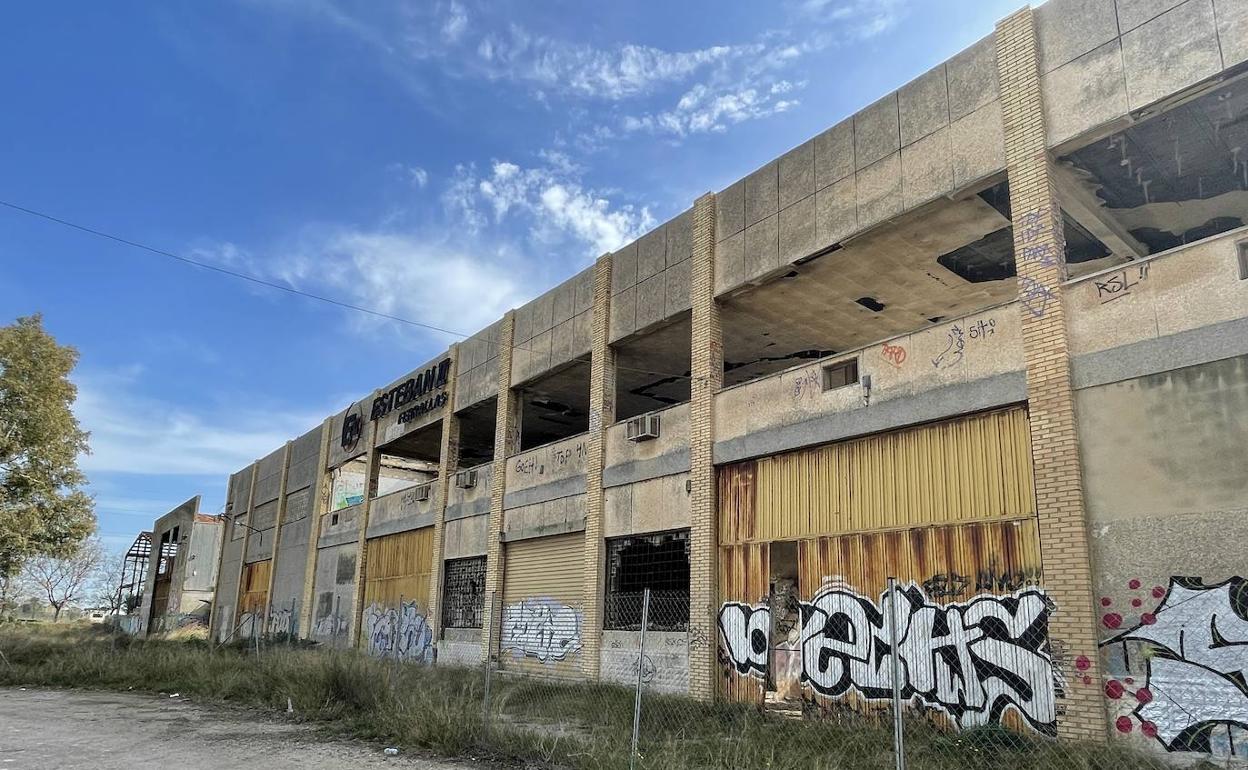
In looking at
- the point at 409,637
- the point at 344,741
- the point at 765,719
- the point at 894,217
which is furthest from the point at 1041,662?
the point at 409,637

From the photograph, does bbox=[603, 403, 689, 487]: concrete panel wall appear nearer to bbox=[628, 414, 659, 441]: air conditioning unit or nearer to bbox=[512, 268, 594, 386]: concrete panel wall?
bbox=[628, 414, 659, 441]: air conditioning unit

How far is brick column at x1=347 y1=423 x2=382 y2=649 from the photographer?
26.8m

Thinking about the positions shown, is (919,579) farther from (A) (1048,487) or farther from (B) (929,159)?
(B) (929,159)

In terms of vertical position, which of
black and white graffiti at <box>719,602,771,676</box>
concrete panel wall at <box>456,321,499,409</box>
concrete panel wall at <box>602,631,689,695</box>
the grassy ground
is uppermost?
concrete panel wall at <box>456,321,499,409</box>

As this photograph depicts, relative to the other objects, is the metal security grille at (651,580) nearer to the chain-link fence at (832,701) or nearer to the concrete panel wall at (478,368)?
the chain-link fence at (832,701)

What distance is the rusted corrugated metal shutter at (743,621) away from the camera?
13586 millimetres

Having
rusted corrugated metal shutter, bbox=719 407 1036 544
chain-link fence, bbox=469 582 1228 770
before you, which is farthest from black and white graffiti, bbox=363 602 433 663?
rusted corrugated metal shutter, bbox=719 407 1036 544

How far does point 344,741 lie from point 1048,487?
9741mm

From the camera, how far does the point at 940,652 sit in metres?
11.2

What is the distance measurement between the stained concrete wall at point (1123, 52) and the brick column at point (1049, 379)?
270 millimetres

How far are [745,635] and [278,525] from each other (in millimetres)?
26454

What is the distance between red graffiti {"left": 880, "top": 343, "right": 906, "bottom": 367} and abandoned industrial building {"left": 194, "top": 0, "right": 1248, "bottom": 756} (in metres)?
0.11

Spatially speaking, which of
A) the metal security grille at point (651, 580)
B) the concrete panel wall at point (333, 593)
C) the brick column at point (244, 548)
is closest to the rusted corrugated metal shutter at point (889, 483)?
the metal security grille at point (651, 580)

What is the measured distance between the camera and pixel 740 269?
15.7 metres
